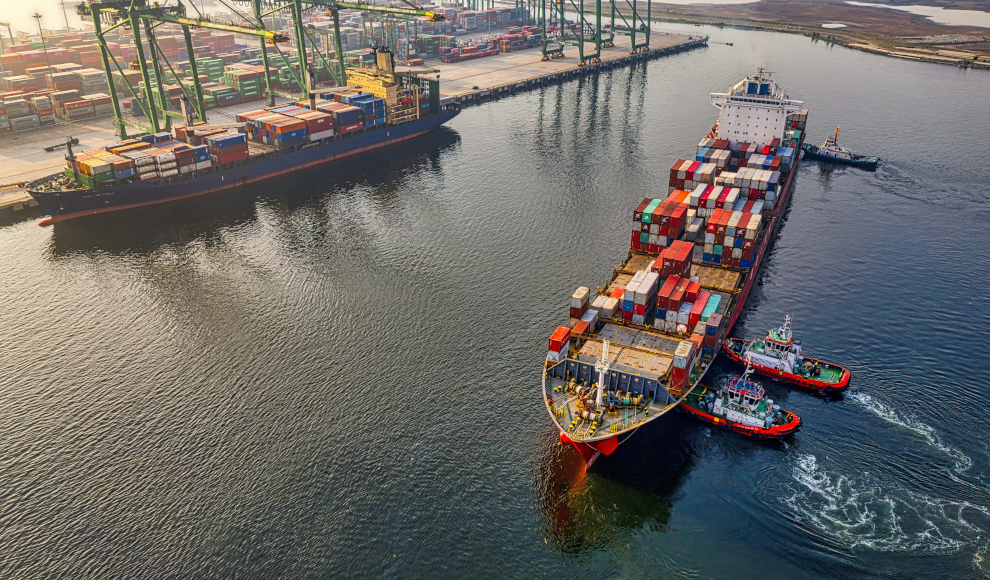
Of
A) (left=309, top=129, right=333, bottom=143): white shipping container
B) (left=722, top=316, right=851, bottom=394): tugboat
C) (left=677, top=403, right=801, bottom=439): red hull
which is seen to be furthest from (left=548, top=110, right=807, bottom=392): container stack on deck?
(left=309, top=129, right=333, bottom=143): white shipping container

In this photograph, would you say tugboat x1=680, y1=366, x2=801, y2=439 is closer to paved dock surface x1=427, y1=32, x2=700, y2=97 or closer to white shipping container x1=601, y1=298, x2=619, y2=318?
white shipping container x1=601, y1=298, x2=619, y2=318

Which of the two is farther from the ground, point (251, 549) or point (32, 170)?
point (32, 170)

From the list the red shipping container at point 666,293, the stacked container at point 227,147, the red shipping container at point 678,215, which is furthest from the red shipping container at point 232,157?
the red shipping container at point 666,293

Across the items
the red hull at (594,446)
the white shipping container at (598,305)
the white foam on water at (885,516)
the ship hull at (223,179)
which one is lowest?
the white foam on water at (885,516)

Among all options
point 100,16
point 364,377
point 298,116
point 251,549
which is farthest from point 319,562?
point 100,16

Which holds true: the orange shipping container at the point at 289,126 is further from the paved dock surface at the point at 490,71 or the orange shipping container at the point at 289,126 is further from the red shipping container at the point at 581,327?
the red shipping container at the point at 581,327

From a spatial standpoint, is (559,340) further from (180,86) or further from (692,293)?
(180,86)

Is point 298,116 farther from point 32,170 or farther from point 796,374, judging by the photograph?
point 796,374
